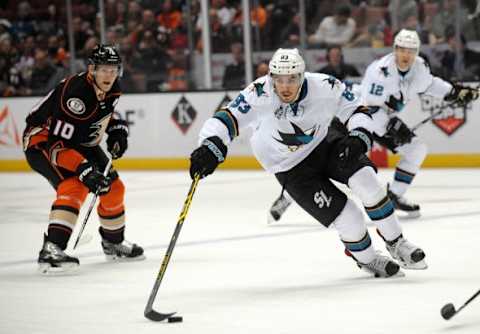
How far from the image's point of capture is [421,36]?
11.1 m

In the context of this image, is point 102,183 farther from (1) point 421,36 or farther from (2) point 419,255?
(1) point 421,36

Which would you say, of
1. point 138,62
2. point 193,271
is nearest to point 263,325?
point 193,271

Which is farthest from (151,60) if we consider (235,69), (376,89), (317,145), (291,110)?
(291,110)

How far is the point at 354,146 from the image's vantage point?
5.05 metres

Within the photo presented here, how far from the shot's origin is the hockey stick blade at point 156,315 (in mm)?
4500

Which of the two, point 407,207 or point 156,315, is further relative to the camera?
point 407,207

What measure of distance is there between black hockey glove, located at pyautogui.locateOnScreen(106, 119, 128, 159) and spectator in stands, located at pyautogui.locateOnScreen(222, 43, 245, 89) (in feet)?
18.2

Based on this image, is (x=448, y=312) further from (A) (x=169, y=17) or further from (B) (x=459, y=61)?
(A) (x=169, y=17)

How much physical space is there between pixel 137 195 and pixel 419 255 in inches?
195

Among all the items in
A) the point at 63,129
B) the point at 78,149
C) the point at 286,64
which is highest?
the point at 286,64

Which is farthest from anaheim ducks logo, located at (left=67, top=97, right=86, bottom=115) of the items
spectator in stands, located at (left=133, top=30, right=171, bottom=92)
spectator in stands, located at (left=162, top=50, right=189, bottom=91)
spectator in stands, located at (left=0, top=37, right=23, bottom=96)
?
spectator in stands, located at (left=0, top=37, right=23, bottom=96)

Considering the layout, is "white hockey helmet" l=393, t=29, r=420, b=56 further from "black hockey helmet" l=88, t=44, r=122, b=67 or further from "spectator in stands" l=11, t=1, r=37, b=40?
"spectator in stands" l=11, t=1, r=37, b=40

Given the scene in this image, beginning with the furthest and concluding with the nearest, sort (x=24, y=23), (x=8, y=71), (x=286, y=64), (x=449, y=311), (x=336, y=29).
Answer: (x=24, y=23) → (x=8, y=71) → (x=336, y=29) → (x=286, y=64) → (x=449, y=311)

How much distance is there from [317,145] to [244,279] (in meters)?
0.76
